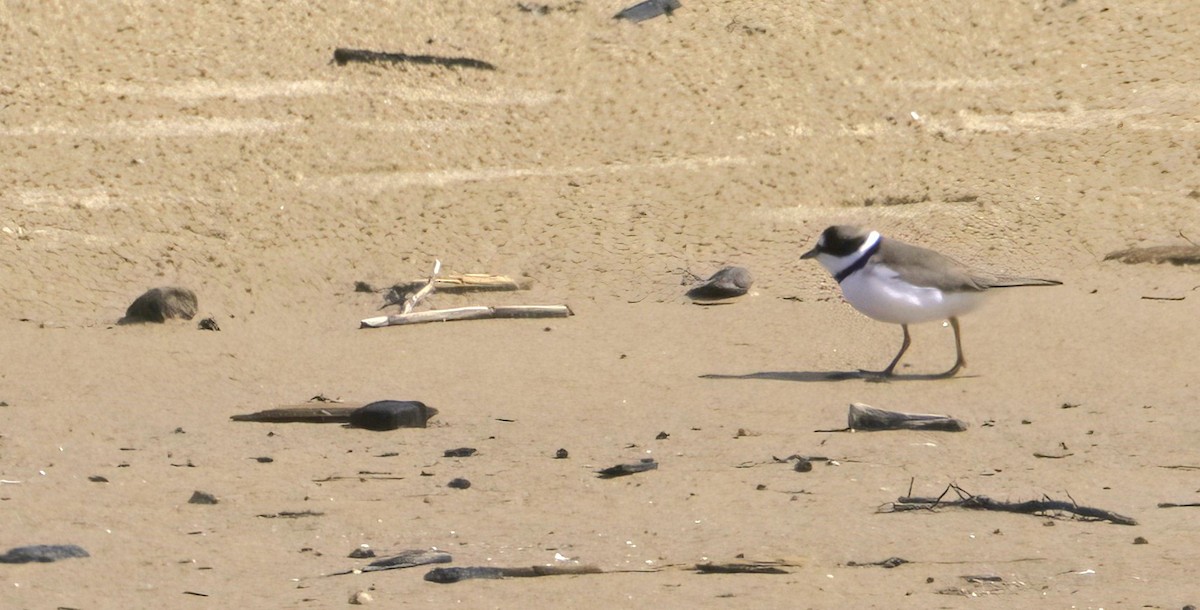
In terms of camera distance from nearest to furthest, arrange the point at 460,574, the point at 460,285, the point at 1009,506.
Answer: the point at 460,574 < the point at 1009,506 < the point at 460,285

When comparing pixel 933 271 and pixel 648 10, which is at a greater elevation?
pixel 648 10

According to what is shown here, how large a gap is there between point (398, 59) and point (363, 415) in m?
5.27

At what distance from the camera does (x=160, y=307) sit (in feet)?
32.2

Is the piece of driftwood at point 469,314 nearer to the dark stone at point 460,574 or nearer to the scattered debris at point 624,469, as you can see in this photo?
the scattered debris at point 624,469

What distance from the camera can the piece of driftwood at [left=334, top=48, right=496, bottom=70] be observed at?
1229cm

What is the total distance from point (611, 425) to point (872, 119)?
4.99 meters

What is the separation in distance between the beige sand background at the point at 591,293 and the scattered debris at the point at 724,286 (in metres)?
0.13

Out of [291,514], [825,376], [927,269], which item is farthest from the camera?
[927,269]

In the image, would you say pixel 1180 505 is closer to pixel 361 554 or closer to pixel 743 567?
pixel 743 567

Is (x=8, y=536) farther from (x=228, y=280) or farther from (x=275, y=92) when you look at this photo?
(x=275, y=92)

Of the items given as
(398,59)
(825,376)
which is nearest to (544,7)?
(398,59)

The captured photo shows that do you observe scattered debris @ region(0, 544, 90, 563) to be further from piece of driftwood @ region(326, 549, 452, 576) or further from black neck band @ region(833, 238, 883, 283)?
black neck band @ region(833, 238, 883, 283)

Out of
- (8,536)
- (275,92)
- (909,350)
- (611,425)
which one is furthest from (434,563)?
(275,92)

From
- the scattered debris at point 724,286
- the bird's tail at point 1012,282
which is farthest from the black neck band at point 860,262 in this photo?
the scattered debris at point 724,286
